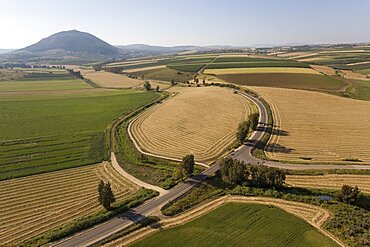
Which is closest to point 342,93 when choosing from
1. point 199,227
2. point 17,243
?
point 199,227

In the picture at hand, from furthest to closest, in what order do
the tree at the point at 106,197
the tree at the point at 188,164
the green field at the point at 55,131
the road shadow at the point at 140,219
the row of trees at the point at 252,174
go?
the green field at the point at 55,131 < the tree at the point at 188,164 < the row of trees at the point at 252,174 < the tree at the point at 106,197 < the road shadow at the point at 140,219

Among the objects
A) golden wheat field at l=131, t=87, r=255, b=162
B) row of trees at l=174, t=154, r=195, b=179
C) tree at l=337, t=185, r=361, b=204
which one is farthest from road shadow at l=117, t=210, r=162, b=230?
tree at l=337, t=185, r=361, b=204

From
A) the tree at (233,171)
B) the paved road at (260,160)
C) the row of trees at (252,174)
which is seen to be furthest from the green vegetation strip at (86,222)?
the paved road at (260,160)

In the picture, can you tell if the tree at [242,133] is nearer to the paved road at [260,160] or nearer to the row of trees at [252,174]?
the paved road at [260,160]

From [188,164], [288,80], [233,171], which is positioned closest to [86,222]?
[188,164]

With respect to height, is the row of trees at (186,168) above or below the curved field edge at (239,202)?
above

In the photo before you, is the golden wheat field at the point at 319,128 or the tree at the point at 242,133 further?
the tree at the point at 242,133

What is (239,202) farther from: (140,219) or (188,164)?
(140,219)
